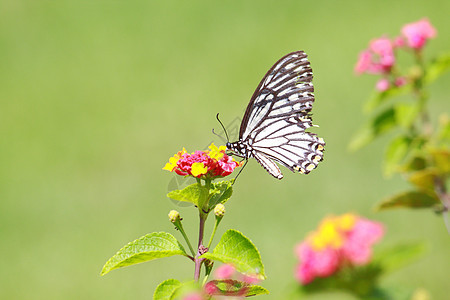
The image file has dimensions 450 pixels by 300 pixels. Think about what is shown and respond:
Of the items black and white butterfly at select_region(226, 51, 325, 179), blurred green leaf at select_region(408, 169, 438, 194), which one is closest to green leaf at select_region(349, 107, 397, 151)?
black and white butterfly at select_region(226, 51, 325, 179)

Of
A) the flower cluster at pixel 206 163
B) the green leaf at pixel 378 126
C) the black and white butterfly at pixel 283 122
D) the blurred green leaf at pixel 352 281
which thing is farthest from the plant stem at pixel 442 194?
the flower cluster at pixel 206 163

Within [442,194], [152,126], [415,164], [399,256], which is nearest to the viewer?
[399,256]

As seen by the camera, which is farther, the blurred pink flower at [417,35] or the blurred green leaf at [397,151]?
the blurred pink flower at [417,35]

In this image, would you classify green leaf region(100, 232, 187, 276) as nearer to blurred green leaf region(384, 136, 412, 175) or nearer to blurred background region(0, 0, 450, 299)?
blurred green leaf region(384, 136, 412, 175)

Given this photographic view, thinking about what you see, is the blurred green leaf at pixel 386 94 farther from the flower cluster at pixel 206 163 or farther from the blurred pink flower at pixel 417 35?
the flower cluster at pixel 206 163

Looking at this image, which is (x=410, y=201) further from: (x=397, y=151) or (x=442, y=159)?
(x=397, y=151)

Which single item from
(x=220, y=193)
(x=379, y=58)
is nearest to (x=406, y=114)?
(x=379, y=58)
